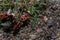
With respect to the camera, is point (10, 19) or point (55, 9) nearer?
point (10, 19)

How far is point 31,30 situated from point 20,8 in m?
0.36

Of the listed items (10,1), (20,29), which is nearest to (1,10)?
(10,1)

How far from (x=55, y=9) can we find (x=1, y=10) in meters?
0.71

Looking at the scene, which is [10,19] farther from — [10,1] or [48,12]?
[48,12]

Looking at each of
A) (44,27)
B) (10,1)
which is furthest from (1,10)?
(44,27)

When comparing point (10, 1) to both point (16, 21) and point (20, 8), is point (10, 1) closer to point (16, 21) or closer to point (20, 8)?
point (20, 8)

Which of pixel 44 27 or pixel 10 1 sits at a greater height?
pixel 10 1

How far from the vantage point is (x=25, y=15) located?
2678 mm

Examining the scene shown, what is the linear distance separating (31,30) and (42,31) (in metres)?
0.13

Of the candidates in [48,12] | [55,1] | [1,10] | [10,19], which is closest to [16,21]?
[10,19]

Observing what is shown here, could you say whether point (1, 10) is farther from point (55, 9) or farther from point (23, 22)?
point (55, 9)

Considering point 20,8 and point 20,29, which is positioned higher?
point 20,8

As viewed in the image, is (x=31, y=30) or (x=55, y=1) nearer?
(x=31, y=30)

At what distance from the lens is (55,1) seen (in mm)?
2914
